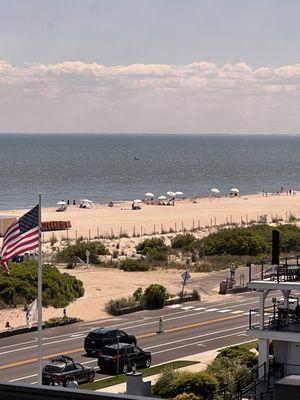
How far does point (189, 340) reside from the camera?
3047 centimetres

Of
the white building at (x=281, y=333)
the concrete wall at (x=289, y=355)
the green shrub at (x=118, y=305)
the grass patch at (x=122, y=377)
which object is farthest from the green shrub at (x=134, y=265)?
the concrete wall at (x=289, y=355)

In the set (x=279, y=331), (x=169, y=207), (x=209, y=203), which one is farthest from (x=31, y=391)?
(x=209, y=203)

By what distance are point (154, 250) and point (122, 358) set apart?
27084mm

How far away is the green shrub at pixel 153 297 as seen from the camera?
121 ft

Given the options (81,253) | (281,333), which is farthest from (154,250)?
(281,333)

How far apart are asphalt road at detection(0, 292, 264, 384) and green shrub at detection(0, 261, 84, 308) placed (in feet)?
10.1

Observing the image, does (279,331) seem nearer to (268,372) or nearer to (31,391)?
(268,372)

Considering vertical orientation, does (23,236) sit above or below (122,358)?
above

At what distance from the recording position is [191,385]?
20203 millimetres

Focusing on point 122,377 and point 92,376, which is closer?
point 92,376

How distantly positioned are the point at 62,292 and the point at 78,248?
1483cm

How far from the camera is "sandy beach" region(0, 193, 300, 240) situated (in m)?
72.2

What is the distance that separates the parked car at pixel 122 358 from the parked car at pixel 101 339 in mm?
1325

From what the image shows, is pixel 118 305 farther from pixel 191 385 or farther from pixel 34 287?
pixel 191 385
